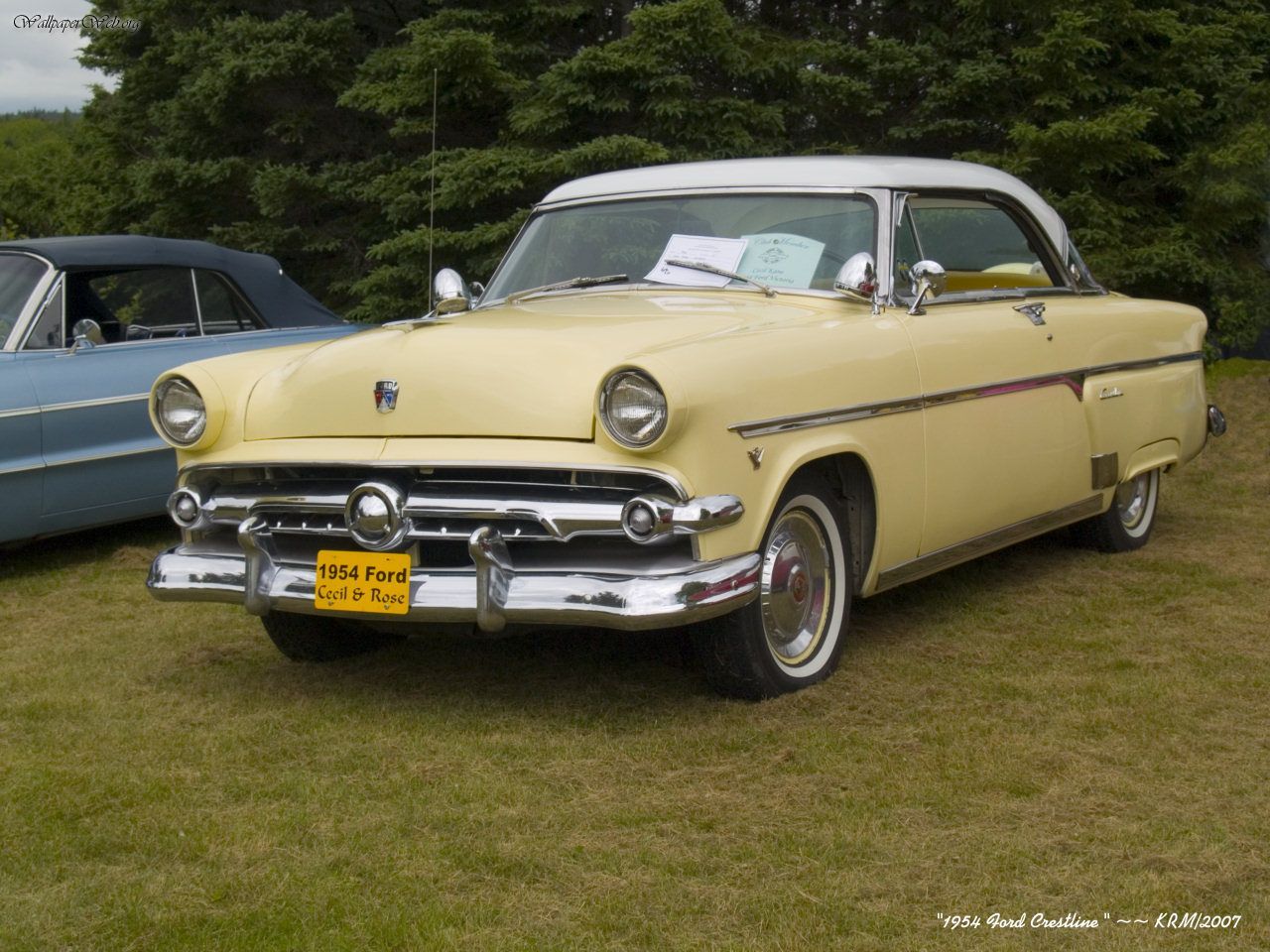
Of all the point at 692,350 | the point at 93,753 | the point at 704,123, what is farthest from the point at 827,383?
the point at 704,123

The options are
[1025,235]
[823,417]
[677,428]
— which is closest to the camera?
[677,428]

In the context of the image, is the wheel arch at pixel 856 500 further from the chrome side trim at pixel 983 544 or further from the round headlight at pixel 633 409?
the round headlight at pixel 633 409

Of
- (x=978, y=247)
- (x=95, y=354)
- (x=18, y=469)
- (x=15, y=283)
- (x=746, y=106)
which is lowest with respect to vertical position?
(x=18, y=469)

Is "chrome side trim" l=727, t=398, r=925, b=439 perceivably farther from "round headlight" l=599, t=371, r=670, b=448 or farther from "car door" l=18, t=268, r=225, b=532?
"car door" l=18, t=268, r=225, b=532

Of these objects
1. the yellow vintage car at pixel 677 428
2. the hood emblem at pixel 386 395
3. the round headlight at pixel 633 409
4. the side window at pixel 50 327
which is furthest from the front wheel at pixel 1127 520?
the side window at pixel 50 327

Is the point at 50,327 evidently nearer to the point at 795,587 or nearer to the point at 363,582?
the point at 363,582

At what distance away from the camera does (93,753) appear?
12.8 ft

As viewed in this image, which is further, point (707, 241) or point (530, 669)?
point (707, 241)

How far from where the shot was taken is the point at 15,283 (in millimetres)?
6637

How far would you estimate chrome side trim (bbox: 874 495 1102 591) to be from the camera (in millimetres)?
4684

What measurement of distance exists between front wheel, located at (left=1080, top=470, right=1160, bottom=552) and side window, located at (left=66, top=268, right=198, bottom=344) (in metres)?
4.30

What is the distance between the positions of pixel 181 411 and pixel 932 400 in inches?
88.7

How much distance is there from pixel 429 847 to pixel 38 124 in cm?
4023

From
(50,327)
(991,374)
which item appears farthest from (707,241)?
(50,327)
